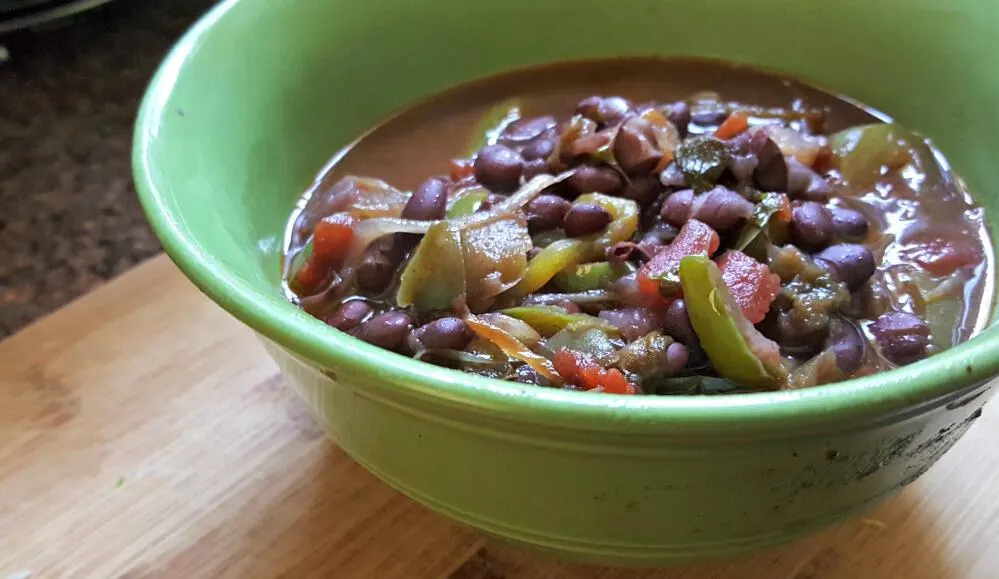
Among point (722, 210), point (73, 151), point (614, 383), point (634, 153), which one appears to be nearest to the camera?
Result: point (614, 383)

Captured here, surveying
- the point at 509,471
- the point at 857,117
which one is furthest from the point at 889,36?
the point at 509,471

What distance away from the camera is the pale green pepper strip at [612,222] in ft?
4.16

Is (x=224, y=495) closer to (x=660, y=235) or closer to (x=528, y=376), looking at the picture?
(x=528, y=376)

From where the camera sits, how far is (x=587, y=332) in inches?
44.6

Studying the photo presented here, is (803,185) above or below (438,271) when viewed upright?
above

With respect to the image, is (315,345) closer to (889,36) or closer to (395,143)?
(395,143)

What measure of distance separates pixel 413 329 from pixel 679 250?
0.33m

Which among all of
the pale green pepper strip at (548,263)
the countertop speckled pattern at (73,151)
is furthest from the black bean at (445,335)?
the countertop speckled pattern at (73,151)

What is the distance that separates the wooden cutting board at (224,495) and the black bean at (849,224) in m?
0.30

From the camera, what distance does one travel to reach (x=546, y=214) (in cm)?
130

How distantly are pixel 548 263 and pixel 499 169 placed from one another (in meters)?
0.22

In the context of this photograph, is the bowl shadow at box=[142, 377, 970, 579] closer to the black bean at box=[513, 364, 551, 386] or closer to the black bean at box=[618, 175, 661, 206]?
the black bean at box=[513, 364, 551, 386]

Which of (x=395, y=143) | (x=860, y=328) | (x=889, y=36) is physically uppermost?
(x=889, y=36)

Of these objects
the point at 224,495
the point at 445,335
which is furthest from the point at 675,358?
the point at 224,495
